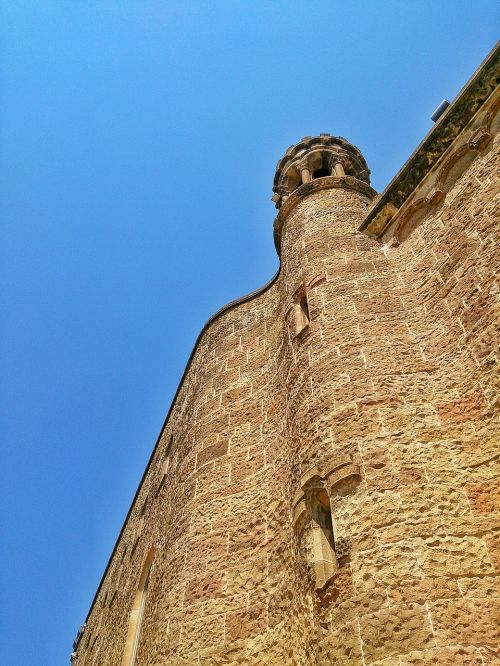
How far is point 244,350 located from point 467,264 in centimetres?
384

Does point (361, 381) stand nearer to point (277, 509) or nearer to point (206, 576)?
point (277, 509)

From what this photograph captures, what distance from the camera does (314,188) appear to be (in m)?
9.86

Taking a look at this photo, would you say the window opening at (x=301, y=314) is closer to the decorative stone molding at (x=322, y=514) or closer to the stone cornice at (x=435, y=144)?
the stone cornice at (x=435, y=144)

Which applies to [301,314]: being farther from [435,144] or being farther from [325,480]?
[325,480]

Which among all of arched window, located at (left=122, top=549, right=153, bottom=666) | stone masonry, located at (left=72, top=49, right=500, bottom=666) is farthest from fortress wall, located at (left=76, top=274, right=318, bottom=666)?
arched window, located at (left=122, top=549, right=153, bottom=666)

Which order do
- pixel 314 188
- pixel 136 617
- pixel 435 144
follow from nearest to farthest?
pixel 136 617, pixel 435 144, pixel 314 188

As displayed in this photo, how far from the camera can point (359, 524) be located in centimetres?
409

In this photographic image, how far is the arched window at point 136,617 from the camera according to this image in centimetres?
706

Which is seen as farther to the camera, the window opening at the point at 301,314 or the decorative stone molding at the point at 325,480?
the window opening at the point at 301,314

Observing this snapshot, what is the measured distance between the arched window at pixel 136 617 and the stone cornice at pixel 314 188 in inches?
222

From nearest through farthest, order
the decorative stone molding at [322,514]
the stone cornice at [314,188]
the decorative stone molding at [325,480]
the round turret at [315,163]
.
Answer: the decorative stone molding at [322,514] < the decorative stone molding at [325,480] < the stone cornice at [314,188] < the round turret at [315,163]

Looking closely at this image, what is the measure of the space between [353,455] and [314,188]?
20.5ft

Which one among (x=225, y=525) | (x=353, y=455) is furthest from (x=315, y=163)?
(x=353, y=455)

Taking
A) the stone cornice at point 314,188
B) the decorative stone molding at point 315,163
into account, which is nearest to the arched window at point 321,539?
the stone cornice at point 314,188
